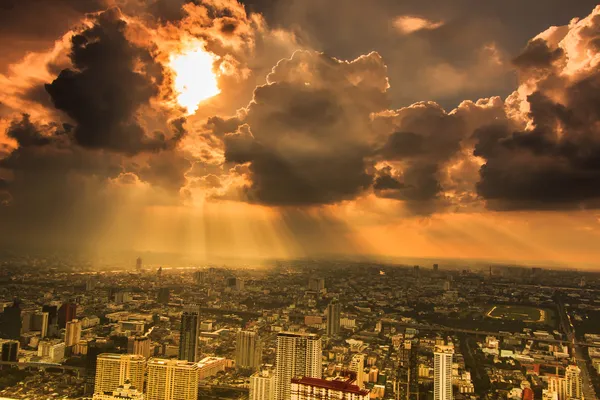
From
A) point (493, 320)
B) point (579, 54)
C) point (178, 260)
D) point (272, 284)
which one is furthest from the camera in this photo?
point (178, 260)

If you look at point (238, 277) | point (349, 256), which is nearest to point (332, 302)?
point (349, 256)

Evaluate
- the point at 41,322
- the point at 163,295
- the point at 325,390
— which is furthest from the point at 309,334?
the point at 41,322

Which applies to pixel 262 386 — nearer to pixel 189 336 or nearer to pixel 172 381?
pixel 172 381

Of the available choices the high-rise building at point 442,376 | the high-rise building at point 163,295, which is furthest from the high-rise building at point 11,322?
the high-rise building at point 442,376

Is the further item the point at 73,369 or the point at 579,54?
the point at 73,369

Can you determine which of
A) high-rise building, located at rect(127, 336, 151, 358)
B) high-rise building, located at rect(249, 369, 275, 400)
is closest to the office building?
high-rise building, located at rect(127, 336, 151, 358)

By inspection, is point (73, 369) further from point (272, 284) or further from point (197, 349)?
point (272, 284)

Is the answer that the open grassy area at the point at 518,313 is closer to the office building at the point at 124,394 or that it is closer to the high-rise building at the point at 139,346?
the office building at the point at 124,394

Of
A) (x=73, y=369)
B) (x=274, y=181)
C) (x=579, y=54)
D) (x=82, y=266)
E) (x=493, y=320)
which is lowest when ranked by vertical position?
(x=73, y=369)
